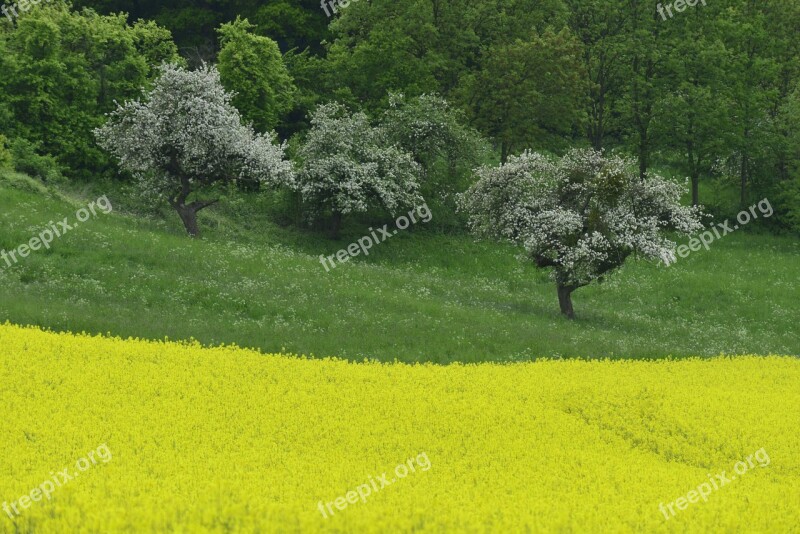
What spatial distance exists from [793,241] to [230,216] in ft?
131

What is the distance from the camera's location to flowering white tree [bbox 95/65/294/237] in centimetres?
4378

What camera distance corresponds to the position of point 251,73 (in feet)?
195

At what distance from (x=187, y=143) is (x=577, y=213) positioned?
20.9m

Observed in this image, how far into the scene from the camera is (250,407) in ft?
55.2

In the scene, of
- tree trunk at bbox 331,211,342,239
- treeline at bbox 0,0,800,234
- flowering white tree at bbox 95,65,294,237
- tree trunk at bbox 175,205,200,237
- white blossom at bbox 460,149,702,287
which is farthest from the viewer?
treeline at bbox 0,0,800,234

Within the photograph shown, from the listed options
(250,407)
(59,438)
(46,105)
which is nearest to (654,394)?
(250,407)

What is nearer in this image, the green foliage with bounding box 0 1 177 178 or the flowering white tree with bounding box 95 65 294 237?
the flowering white tree with bounding box 95 65 294 237

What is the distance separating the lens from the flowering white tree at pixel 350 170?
4934 centimetres

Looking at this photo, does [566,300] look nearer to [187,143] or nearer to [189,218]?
[189,218]

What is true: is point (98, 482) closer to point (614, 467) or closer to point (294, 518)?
point (294, 518)

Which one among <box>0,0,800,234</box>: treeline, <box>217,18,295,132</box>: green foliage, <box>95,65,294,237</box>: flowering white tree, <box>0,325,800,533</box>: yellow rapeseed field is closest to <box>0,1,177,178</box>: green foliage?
<box>0,0,800,234</box>: treeline

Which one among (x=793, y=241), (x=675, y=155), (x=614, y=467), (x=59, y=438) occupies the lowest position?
(x=793, y=241)

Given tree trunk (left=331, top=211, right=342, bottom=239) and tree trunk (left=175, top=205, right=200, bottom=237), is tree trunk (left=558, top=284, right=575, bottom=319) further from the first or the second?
tree trunk (left=175, top=205, right=200, bottom=237)

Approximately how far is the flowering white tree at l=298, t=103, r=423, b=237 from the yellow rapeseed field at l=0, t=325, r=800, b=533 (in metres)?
27.6
